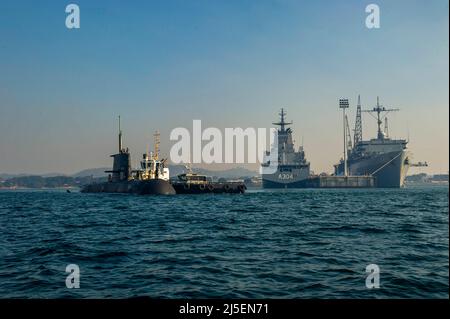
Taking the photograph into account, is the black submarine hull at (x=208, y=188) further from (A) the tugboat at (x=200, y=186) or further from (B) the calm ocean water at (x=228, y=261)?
(B) the calm ocean water at (x=228, y=261)

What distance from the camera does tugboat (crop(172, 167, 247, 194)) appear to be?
3512 inches

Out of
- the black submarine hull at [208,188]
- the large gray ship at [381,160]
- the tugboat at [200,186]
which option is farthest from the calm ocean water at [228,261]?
the large gray ship at [381,160]

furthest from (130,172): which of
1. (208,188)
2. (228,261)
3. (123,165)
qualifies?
(228,261)

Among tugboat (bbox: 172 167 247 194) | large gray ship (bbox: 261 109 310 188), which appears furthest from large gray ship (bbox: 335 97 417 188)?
tugboat (bbox: 172 167 247 194)

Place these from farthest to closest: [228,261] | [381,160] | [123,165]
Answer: [381,160], [123,165], [228,261]

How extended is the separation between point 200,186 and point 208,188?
234 cm

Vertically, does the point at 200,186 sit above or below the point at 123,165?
below

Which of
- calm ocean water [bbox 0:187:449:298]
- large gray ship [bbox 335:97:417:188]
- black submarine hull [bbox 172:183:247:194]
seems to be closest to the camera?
calm ocean water [bbox 0:187:449:298]

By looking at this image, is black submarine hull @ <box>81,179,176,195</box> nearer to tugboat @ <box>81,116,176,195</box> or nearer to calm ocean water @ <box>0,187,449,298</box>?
tugboat @ <box>81,116,176,195</box>

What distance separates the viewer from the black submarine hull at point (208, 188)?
8881 centimetres

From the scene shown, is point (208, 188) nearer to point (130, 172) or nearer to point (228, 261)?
point (130, 172)

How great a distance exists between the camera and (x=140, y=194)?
7938 centimetres

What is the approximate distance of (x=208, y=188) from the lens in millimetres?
93312
